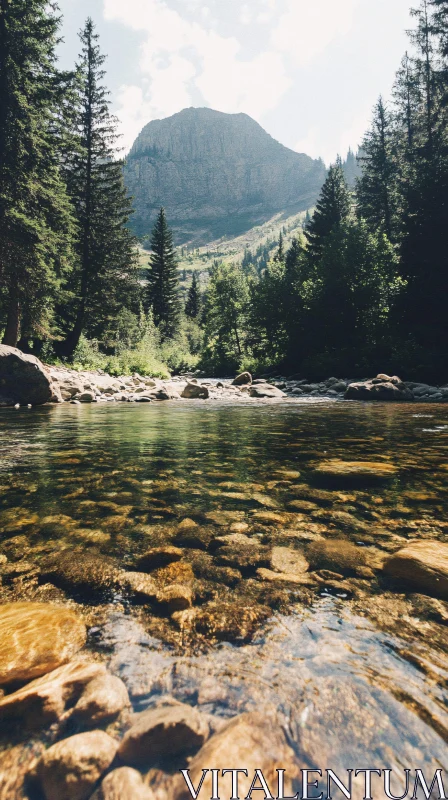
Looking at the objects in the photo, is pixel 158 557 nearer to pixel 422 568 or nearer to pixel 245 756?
pixel 245 756

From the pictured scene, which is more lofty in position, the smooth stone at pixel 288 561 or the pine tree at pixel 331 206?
the pine tree at pixel 331 206

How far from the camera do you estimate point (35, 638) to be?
1417 millimetres

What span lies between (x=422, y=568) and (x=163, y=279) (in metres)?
47.1

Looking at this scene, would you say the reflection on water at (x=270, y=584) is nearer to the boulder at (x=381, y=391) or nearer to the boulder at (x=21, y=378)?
the boulder at (x=21, y=378)

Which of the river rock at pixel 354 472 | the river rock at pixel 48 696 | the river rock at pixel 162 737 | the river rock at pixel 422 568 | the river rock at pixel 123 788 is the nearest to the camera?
the river rock at pixel 123 788

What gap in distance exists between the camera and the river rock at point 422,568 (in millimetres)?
1766

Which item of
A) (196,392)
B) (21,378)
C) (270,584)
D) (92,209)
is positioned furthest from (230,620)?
(92,209)

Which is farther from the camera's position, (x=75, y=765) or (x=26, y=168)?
(x=26, y=168)

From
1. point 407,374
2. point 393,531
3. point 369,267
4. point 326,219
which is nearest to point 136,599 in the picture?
point 393,531

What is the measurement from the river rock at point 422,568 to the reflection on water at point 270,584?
85 mm

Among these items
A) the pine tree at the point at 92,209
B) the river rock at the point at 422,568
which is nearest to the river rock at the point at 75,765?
the river rock at the point at 422,568

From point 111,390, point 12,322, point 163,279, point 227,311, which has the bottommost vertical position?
point 111,390

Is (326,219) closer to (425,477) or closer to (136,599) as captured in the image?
(425,477)

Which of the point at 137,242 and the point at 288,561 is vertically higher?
the point at 137,242
